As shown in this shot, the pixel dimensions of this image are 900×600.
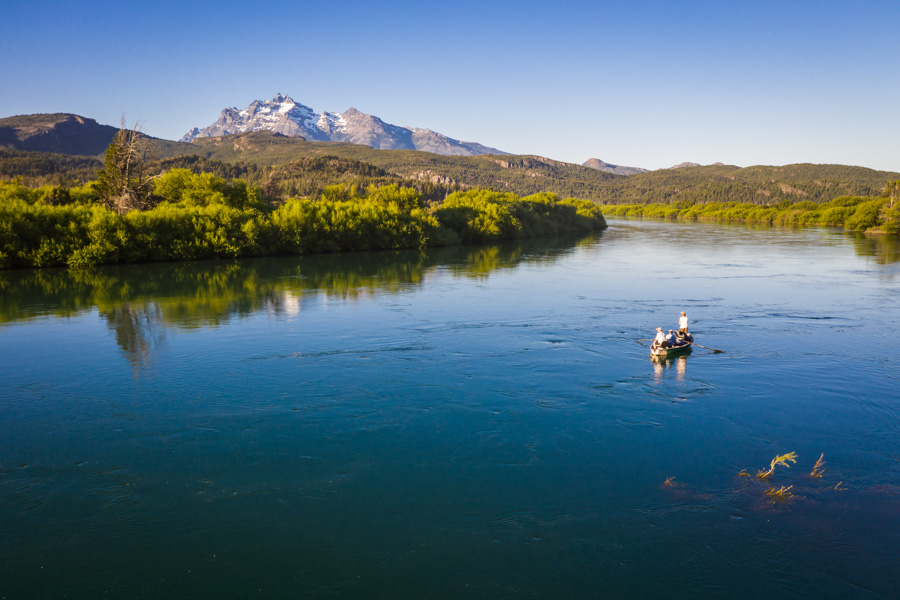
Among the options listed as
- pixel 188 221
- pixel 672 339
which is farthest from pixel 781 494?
pixel 188 221

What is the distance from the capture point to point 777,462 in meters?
14.0

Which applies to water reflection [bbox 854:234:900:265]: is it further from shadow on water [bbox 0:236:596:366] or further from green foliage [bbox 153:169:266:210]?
green foliage [bbox 153:169:266:210]

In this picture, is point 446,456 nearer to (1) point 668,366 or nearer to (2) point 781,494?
(2) point 781,494

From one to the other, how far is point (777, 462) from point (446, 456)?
7958 mm

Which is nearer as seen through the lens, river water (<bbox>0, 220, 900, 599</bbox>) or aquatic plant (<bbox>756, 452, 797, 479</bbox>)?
river water (<bbox>0, 220, 900, 599</bbox>)

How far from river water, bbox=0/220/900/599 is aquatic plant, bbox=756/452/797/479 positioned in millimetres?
206

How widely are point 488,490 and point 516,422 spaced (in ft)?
13.2

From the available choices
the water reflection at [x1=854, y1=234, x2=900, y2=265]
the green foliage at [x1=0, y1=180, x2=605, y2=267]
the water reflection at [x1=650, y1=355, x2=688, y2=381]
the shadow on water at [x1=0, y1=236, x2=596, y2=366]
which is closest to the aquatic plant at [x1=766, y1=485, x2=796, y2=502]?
the water reflection at [x1=650, y1=355, x2=688, y2=381]

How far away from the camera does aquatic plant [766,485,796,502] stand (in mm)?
12336

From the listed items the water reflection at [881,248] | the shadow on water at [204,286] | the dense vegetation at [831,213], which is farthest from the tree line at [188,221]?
the dense vegetation at [831,213]

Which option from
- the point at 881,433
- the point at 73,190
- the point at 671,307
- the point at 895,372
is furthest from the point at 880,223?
the point at 73,190

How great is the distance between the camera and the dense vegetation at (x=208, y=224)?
178 ft

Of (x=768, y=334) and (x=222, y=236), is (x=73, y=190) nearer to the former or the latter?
(x=222, y=236)

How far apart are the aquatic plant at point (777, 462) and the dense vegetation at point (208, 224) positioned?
193ft
